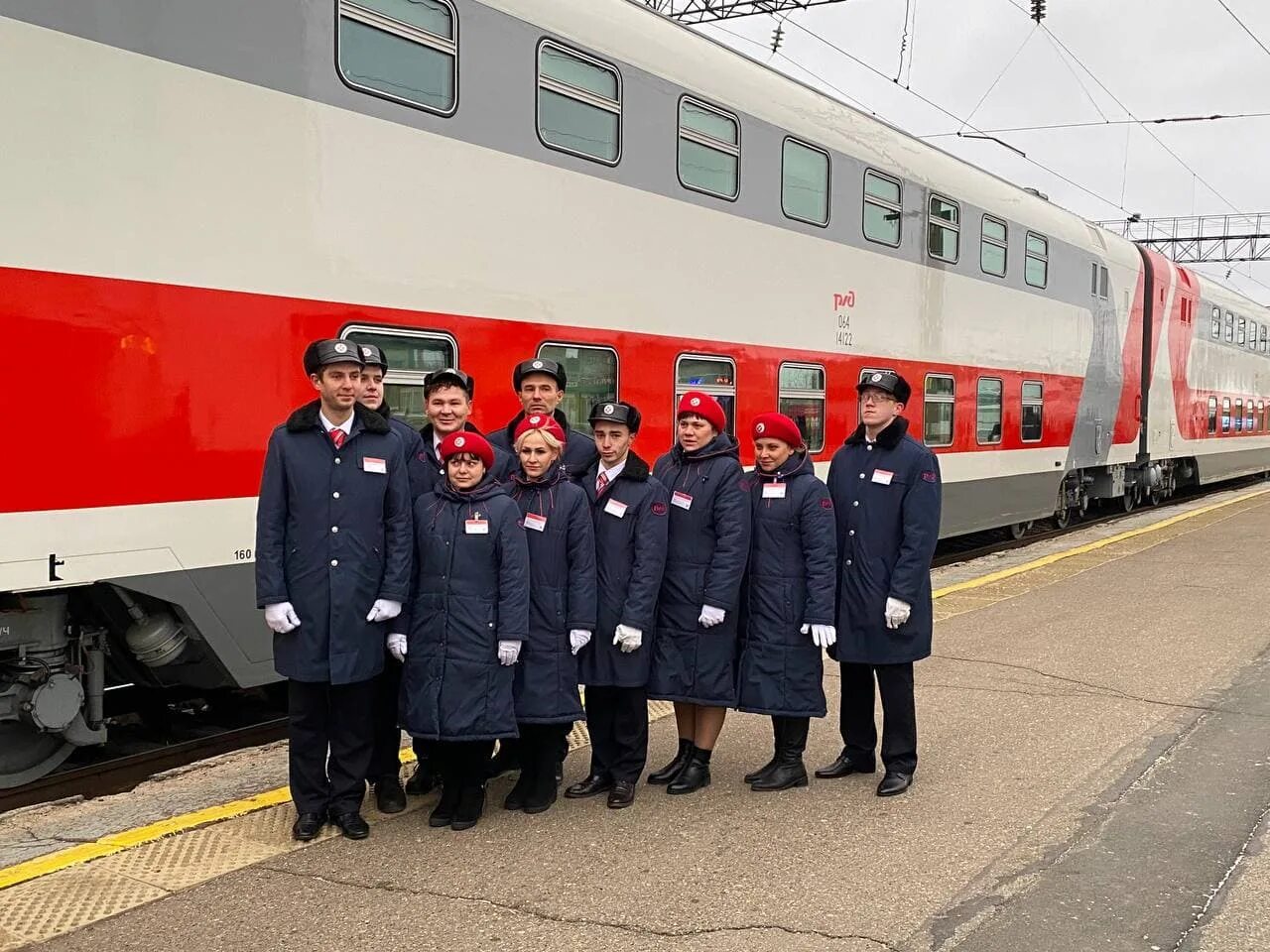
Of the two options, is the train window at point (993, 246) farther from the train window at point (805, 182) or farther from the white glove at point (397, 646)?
the white glove at point (397, 646)

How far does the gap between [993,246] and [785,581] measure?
347 inches

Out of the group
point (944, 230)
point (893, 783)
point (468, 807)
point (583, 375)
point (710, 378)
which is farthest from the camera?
point (944, 230)

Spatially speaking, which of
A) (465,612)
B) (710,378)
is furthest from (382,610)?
(710,378)

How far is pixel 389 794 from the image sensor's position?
15.6 feet

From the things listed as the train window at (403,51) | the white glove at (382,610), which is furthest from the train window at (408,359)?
the white glove at (382,610)

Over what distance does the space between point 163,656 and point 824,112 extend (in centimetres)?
686

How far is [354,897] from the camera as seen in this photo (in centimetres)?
387

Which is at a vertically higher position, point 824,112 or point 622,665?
point 824,112

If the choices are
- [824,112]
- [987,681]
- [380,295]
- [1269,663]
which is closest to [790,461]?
[380,295]

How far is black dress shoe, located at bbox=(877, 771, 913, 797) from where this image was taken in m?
4.99

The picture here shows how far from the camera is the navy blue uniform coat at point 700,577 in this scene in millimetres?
4867

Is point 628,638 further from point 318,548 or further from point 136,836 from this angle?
point 136,836

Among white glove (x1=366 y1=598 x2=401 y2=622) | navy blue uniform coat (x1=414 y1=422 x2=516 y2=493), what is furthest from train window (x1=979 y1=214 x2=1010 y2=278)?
white glove (x1=366 y1=598 x2=401 y2=622)

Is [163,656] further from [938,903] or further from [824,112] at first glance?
[824,112]
